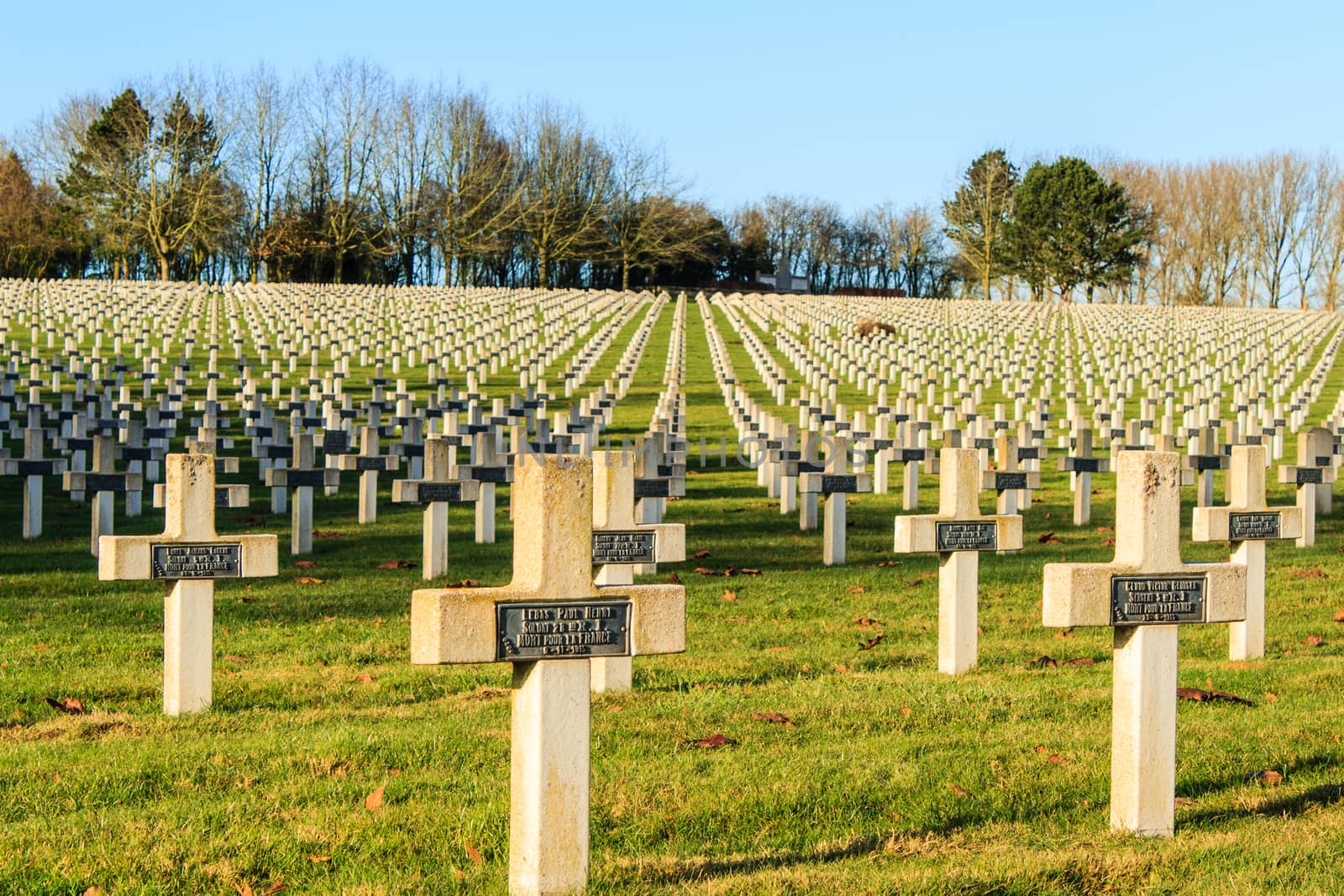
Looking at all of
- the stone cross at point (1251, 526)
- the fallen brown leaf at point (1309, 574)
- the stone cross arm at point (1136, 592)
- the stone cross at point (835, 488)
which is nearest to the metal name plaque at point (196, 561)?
the stone cross arm at point (1136, 592)

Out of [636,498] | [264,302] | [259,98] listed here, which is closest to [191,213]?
[259,98]

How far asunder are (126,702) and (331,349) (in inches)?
1343

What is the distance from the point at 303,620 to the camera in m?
10.9

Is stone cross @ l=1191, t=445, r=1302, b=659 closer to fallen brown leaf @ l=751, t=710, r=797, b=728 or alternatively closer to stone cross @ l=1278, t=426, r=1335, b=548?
fallen brown leaf @ l=751, t=710, r=797, b=728

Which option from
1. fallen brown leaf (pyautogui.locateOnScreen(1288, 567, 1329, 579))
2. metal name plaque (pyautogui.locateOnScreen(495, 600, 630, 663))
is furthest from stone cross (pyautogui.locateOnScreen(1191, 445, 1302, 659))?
metal name plaque (pyautogui.locateOnScreen(495, 600, 630, 663))

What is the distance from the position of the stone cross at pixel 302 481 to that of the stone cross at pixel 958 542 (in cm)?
772

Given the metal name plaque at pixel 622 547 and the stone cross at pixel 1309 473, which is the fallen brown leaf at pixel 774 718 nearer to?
the metal name plaque at pixel 622 547

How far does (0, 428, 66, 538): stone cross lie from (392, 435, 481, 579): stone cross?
4727mm

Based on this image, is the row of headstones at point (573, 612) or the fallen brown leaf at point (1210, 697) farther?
the fallen brown leaf at point (1210, 697)

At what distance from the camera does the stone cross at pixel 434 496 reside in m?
12.9

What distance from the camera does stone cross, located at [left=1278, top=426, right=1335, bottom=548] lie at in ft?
49.7

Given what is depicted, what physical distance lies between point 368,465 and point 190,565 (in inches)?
359

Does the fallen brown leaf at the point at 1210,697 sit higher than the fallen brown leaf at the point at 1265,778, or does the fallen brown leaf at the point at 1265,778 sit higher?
the fallen brown leaf at the point at 1210,697

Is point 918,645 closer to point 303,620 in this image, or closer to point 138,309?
point 303,620
